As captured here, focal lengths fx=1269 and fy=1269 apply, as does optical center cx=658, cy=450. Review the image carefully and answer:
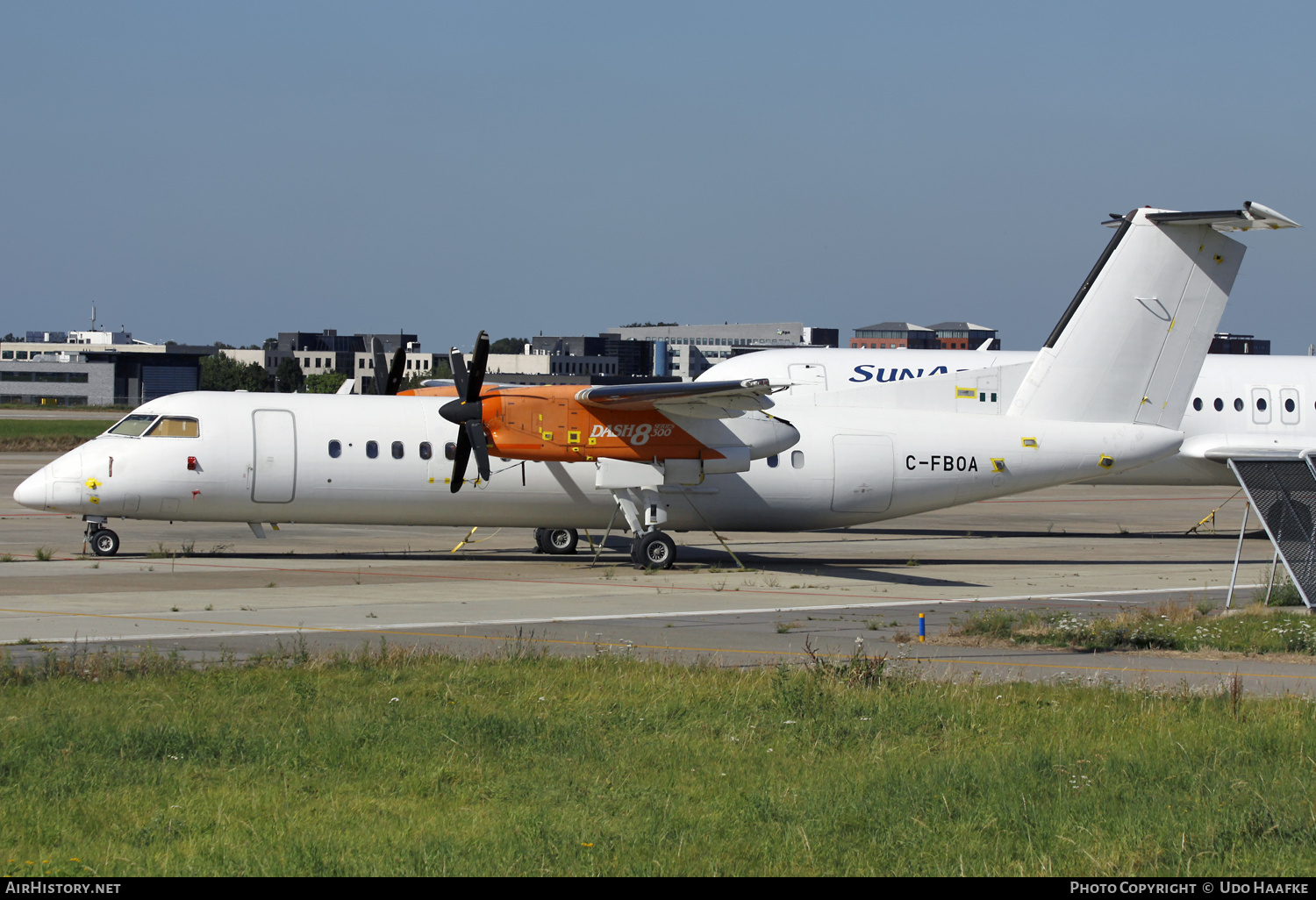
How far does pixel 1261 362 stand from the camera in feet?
115

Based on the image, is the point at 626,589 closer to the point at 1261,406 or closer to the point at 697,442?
the point at 697,442

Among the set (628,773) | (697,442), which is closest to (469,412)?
(697,442)

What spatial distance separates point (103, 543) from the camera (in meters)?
Result: 24.7

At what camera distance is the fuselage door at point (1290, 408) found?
1344 inches

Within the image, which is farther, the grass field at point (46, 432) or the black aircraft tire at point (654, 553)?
the grass field at point (46, 432)

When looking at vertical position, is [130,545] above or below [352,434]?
below

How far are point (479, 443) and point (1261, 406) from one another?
72.5ft

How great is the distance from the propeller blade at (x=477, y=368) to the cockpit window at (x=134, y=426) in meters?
6.36

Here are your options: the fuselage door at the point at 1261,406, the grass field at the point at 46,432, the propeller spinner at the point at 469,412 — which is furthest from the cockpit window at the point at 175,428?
the grass field at the point at 46,432

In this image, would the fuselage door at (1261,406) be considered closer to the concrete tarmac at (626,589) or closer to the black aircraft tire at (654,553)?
the concrete tarmac at (626,589)

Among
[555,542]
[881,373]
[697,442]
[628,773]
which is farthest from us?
[881,373]

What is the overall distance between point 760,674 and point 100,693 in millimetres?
6373
